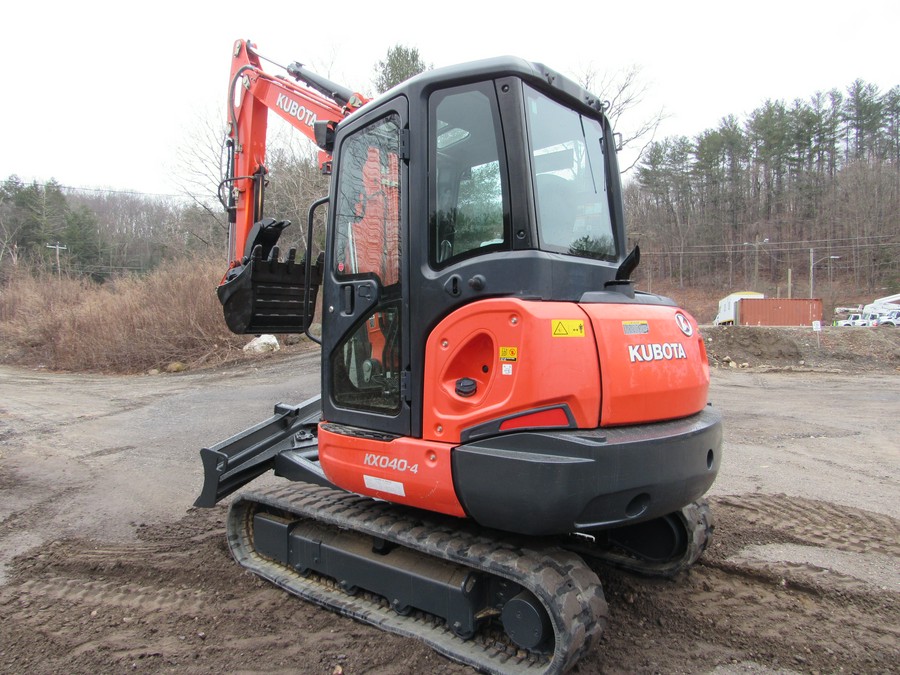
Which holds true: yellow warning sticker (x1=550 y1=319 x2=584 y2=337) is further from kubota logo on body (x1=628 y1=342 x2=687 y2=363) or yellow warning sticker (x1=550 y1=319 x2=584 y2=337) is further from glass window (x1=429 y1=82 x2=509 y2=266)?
glass window (x1=429 y1=82 x2=509 y2=266)

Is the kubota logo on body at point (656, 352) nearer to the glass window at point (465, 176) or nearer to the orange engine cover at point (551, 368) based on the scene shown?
the orange engine cover at point (551, 368)

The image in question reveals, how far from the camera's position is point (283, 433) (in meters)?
4.18

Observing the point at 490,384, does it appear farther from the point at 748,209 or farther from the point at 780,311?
the point at 748,209

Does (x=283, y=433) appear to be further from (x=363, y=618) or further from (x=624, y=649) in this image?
(x=624, y=649)

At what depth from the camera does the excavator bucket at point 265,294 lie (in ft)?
13.3

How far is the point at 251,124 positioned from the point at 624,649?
4.83 metres

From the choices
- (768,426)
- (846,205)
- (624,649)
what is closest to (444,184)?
(624,649)

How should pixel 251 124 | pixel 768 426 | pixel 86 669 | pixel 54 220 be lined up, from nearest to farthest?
pixel 86 669
pixel 251 124
pixel 768 426
pixel 54 220

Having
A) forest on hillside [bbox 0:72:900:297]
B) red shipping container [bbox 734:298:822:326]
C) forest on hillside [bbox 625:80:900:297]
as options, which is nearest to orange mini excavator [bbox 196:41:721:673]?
red shipping container [bbox 734:298:822:326]

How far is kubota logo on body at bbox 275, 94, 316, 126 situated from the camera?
4777mm

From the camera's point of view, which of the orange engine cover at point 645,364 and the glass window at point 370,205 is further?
the glass window at point 370,205

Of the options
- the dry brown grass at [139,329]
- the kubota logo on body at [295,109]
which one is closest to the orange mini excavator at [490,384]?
the kubota logo on body at [295,109]

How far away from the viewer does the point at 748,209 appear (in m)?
60.8

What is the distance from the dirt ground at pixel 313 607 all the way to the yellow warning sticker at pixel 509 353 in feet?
4.70
